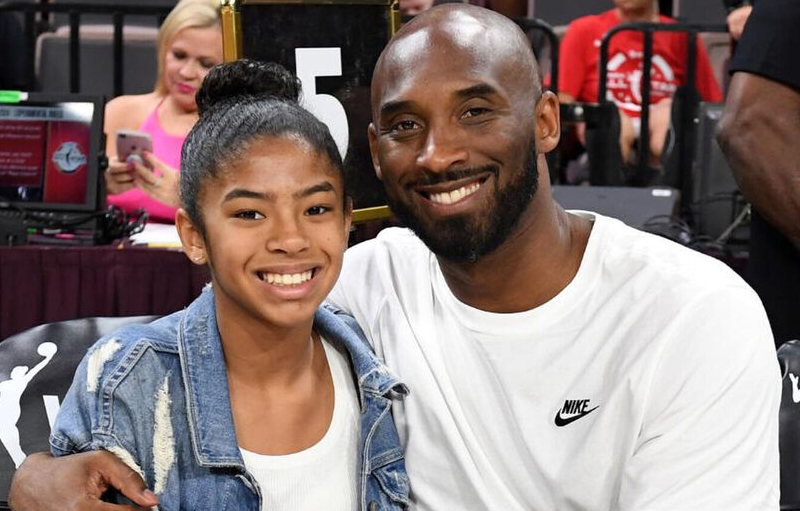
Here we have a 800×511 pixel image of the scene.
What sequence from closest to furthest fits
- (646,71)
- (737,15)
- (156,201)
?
(156,201)
(737,15)
(646,71)

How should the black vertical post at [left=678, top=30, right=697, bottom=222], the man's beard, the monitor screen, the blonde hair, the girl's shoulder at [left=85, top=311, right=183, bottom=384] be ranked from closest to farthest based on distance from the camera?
the girl's shoulder at [left=85, top=311, right=183, bottom=384] → the man's beard → the monitor screen → the blonde hair → the black vertical post at [left=678, top=30, right=697, bottom=222]

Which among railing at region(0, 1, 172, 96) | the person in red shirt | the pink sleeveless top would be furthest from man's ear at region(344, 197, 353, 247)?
the person in red shirt

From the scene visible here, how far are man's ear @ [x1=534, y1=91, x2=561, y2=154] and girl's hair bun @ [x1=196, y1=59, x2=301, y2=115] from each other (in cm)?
45

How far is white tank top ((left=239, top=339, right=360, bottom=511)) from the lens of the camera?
2.30 metres

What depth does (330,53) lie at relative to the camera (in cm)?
312

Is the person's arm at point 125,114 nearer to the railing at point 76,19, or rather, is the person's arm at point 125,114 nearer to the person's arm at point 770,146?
the railing at point 76,19

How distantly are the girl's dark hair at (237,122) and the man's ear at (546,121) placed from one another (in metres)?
0.40

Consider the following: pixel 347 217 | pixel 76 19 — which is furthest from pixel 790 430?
pixel 76 19

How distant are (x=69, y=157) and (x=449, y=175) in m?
2.67

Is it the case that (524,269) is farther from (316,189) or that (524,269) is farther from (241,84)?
(241,84)

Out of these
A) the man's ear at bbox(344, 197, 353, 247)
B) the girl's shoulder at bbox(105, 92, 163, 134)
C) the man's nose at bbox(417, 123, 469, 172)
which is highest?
the man's nose at bbox(417, 123, 469, 172)

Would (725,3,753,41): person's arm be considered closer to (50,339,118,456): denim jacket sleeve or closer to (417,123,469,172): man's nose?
(417,123,469,172): man's nose

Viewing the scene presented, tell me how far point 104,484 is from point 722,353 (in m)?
1.01

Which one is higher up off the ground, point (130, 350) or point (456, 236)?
point (456, 236)
